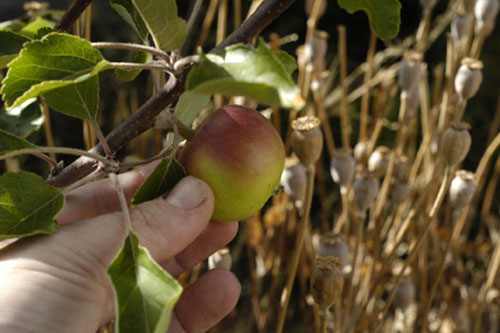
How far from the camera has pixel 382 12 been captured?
1.00ft

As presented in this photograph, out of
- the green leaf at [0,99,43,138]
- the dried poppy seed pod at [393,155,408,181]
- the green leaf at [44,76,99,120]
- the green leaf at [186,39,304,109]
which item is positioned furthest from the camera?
the dried poppy seed pod at [393,155,408,181]

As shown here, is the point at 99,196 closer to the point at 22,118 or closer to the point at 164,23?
the point at 22,118

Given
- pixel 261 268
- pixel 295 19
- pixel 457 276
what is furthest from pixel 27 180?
pixel 295 19

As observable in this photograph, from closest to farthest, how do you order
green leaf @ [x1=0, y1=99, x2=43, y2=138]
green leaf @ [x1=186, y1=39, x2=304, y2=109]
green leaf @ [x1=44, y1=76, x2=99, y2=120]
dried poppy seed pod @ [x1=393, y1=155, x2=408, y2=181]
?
green leaf @ [x1=186, y1=39, x2=304, y2=109]
green leaf @ [x1=44, y1=76, x2=99, y2=120]
green leaf @ [x1=0, y1=99, x2=43, y2=138]
dried poppy seed pod @ [x1=393, y1=155, x2=408, y2=181]

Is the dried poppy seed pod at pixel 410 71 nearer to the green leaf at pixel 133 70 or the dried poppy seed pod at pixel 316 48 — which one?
the dried poppy seed pod at pixel 316 48

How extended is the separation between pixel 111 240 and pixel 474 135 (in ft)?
3.84

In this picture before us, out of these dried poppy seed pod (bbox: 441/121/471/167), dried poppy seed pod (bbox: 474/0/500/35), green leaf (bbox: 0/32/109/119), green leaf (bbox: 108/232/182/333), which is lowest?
dried poppy seed pod (bbox: 441/121/471/167)

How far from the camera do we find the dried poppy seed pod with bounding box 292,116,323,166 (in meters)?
0.39

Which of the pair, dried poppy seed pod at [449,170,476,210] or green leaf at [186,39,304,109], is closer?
green leaf at [186,39,304,109]

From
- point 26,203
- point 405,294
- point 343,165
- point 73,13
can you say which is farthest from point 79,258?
point 405,294

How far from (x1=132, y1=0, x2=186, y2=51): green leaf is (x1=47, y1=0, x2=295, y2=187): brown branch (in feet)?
0.06

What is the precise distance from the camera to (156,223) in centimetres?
32

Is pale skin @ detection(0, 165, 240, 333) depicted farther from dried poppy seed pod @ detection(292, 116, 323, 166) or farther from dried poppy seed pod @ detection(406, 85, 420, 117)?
dried poppy seed pod @ detection(406, 85, 420, 117)

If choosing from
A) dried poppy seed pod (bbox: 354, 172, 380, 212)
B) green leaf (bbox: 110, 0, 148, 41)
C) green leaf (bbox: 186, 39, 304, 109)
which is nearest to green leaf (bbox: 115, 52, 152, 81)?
green leaf (bbox: 110, 0, 148, 41)
